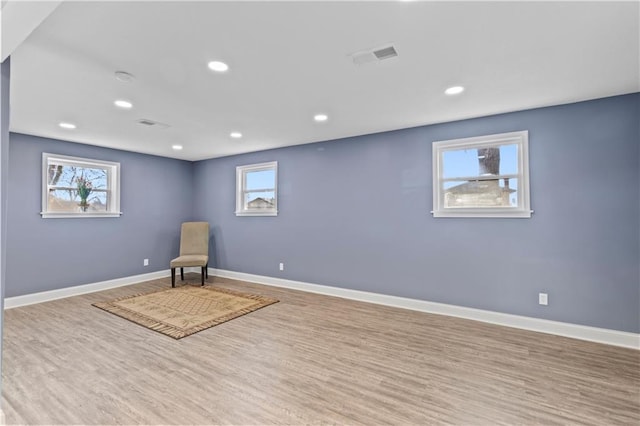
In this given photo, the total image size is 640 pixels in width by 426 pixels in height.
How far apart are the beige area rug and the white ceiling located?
93.5 inches

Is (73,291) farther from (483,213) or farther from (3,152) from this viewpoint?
(483,213)

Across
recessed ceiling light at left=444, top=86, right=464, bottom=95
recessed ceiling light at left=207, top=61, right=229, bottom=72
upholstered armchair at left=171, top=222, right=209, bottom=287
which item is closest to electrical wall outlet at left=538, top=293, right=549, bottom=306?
recessed ceiling light at left=444, top=86, right=464, bottom=95

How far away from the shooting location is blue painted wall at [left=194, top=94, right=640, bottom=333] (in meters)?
2.88

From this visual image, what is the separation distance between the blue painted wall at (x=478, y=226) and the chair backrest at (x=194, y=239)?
0.93 m

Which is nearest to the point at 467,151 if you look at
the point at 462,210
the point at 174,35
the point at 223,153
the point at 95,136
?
the point at 462,210

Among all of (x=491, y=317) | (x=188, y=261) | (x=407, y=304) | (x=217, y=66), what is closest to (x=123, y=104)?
(x=217, y=66)

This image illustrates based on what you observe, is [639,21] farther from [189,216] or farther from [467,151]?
[189,216]

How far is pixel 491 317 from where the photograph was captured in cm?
342

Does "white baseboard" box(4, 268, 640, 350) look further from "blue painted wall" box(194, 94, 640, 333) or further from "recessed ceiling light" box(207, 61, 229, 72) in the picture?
"recessed ceiling light" box(207, 61, 229, 72)

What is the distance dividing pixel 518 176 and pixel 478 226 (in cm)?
69

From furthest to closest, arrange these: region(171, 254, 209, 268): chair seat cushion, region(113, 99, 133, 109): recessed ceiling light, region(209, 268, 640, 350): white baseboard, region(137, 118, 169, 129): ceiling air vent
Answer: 1. region(171, 254, 209, 268): chair seat cushion
2. region(137, 118, 169, 129): ceiling air vent
3. region(113, 99, 133, 109): recessed ceiling light
4. region(209, 268, 640, 350): white baseboard

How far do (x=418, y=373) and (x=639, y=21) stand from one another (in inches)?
106

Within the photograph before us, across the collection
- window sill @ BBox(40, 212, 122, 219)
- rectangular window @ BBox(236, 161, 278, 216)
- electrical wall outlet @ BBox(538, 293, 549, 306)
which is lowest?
electrical wall outlet @ BBox(538, 293, 549, 306)

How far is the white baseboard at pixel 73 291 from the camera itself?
4023 mm
